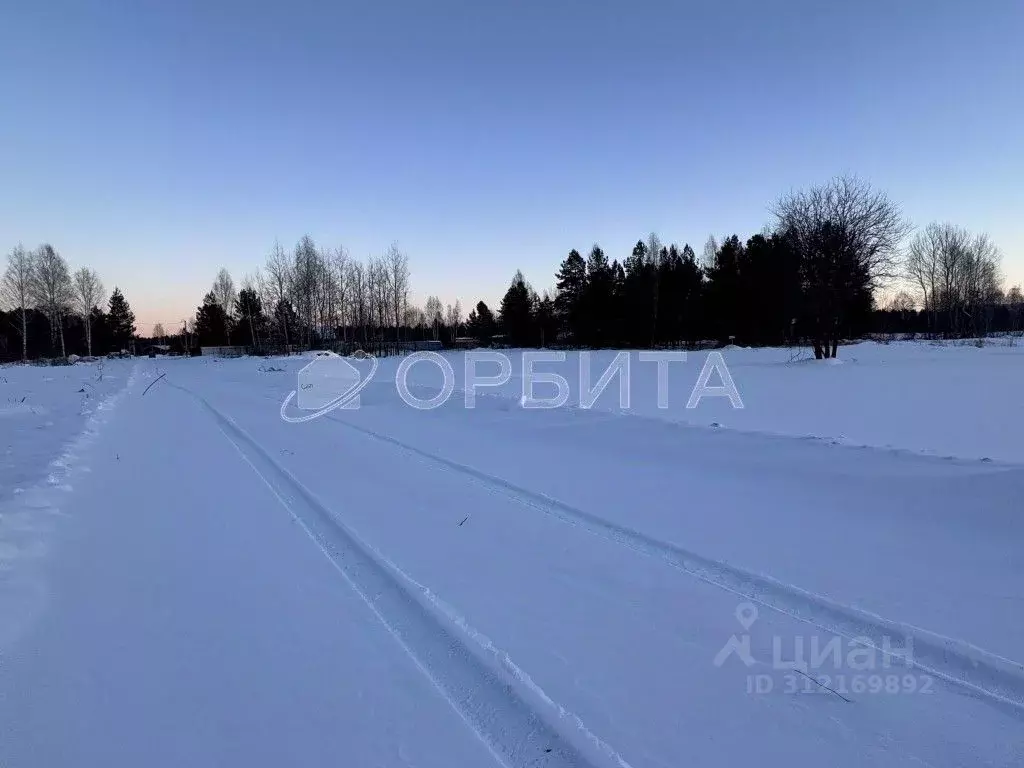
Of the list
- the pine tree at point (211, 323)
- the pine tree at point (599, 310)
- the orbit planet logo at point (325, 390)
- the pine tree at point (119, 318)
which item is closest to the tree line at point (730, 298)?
the pine tree at point (599, 310)

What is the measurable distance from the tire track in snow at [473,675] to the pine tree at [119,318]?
9296cm

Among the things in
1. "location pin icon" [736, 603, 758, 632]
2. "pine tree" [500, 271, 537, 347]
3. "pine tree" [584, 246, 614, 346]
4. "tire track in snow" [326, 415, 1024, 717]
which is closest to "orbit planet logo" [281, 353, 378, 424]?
"tire track in snow" [326, 415, 1024, 717]

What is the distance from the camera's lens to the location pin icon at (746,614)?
3.33m

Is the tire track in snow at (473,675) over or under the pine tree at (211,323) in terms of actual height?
under

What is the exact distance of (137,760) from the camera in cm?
233

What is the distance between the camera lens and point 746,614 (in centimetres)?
345

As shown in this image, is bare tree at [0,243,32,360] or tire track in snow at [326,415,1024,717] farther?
bare tree at [0,243,32,360]

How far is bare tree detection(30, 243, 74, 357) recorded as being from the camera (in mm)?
51594

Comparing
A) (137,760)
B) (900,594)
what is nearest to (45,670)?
(137,760)

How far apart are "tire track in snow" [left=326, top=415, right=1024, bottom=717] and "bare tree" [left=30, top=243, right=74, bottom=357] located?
62776mm

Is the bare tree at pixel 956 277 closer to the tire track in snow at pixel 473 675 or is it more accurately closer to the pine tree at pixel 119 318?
the tire track in snow at pixel 473 675

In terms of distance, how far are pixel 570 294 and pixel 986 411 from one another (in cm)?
5137

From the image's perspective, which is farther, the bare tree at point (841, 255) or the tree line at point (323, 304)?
the tree line at point (323, 304)

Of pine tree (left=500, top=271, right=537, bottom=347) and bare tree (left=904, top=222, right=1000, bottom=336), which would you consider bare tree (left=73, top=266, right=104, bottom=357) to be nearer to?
pine tree (left=500, top=271, right=537, bottom=347)
